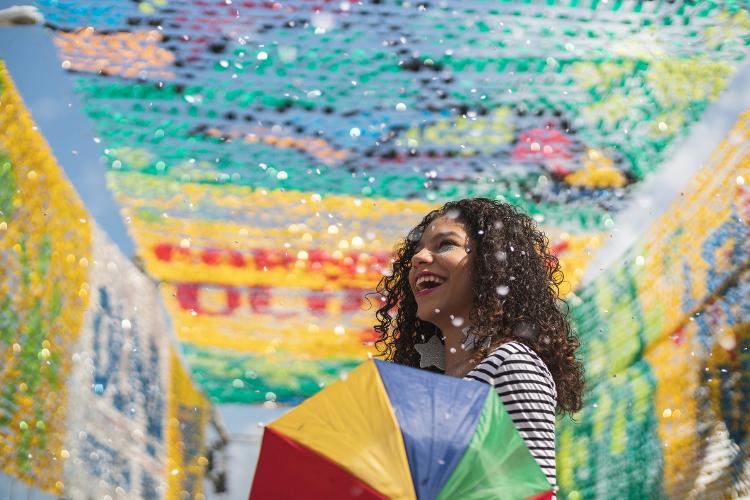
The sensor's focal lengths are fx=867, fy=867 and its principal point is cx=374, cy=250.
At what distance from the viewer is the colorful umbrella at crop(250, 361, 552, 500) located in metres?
1.12

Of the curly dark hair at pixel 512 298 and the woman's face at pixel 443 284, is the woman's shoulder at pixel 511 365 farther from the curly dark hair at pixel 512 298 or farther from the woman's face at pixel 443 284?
the woman's face at pixel 443 284

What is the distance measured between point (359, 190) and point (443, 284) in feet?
10.3

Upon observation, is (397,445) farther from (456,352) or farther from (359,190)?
(359,190)

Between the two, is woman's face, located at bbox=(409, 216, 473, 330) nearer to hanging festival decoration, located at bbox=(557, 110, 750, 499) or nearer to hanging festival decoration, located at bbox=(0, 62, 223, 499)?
hanging festival decoration, located at bbox=(557, 110, 750, 499)

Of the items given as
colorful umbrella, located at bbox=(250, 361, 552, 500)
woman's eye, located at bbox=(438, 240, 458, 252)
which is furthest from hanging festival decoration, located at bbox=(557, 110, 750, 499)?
colorful umbrella, located at bbox=(250, 361, 552, 500)

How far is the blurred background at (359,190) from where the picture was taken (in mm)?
4316

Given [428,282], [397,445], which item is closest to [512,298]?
[428,282]

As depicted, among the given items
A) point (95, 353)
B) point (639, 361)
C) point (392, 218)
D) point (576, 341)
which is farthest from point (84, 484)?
point (576, 341)

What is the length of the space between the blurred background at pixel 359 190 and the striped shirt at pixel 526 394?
292 cm

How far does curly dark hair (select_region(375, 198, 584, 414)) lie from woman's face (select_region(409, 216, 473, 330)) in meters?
0.03

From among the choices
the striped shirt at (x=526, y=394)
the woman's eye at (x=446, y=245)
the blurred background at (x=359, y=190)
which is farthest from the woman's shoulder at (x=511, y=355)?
the blurred background at (x=359, y=190)

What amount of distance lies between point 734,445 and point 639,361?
65 centimetres

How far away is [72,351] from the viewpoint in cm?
471

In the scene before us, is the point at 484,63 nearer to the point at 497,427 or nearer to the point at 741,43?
the point at 741,43
